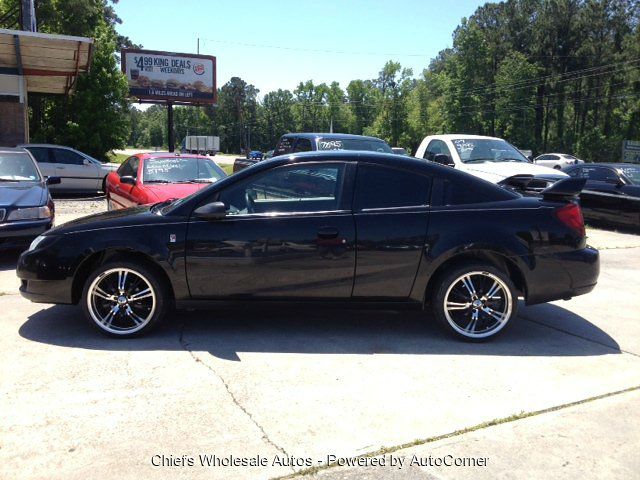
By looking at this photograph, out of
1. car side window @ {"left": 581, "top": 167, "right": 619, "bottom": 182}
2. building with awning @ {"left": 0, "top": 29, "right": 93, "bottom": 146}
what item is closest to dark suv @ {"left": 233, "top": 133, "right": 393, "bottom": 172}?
car side window @ {"left": 581, "top": 167, "right": 619, "bottom": 182}

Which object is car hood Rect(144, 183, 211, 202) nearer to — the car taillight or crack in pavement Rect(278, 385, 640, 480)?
the car taillight

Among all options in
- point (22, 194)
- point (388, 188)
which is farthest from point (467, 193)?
point (22, 194)

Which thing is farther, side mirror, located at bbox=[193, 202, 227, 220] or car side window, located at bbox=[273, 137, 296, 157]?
car side window, located at bbox=[273, 137, 296, 157]

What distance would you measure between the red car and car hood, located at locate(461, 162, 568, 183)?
16.5 feet

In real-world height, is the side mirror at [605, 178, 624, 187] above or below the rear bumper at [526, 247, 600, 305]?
above

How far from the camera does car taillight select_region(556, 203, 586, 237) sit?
4.99 metres

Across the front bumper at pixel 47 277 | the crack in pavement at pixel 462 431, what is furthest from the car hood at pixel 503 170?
the front bumper at pixel 47 277

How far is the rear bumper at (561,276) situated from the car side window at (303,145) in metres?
Answer: 6.53

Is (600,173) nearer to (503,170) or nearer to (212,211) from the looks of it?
→ (503,170)

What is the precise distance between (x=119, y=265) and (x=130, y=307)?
37 centimetres

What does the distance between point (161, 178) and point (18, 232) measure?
7.14ft

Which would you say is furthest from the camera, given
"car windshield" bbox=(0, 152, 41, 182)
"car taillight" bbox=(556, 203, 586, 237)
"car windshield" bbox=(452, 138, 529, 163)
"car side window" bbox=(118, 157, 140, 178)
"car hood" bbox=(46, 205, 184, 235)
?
"car windshield" bbox=(452, 138, 529, 163)

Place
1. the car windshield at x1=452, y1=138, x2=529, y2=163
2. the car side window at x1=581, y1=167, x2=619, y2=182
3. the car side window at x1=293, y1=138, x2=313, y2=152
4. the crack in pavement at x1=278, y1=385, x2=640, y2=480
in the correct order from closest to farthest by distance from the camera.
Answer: the crack in pavement at x1=278, y1=385, x2=640, y2=480 < the car side window at x1=293, y1=138, x2=313, y2=152 < the car windshield at x1=452, y1=138, x2=529, y2=163 < the car side window at x1=581, y1=167, x2=619, y2=182

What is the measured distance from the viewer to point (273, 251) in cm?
473
